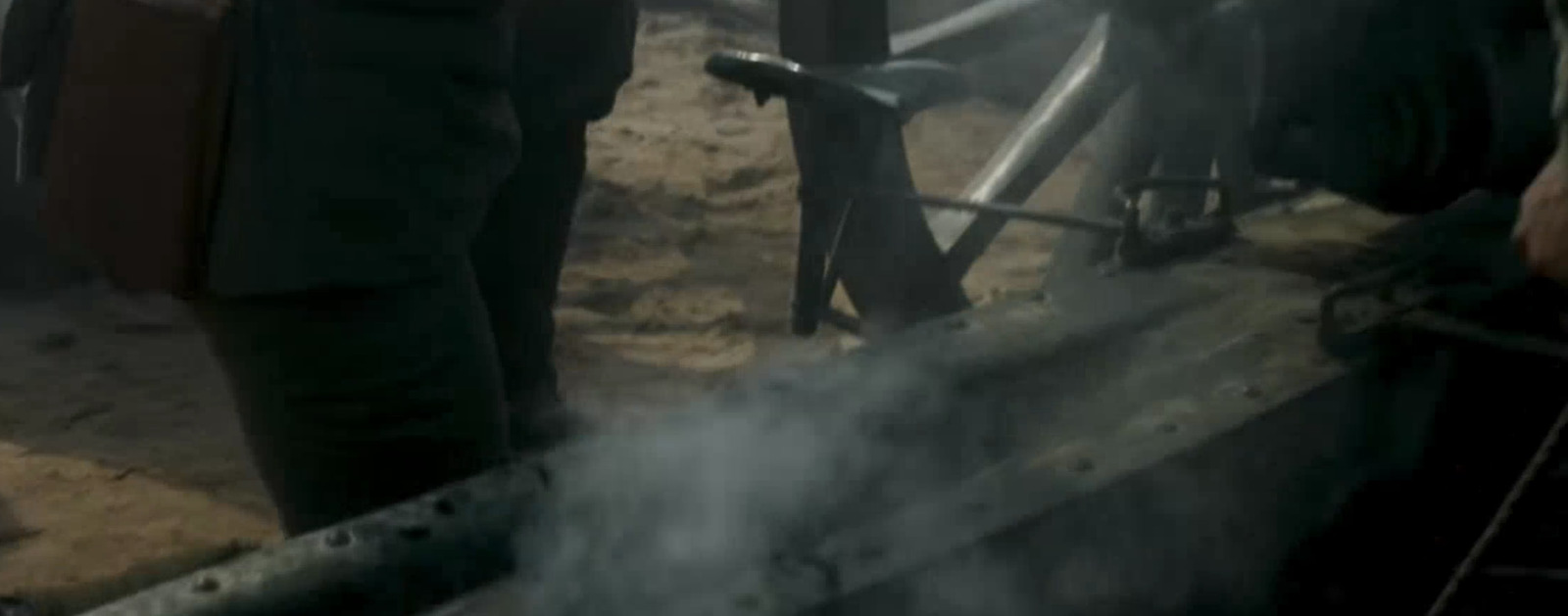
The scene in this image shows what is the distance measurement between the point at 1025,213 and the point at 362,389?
0.90m

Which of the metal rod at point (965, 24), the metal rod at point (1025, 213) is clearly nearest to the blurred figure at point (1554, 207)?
the metal rod at point (1025, 213)

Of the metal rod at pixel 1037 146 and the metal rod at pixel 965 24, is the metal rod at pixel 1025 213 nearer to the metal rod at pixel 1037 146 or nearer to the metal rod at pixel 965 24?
the metal rod at pixel 1037 146

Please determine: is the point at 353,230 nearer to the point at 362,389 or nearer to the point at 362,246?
the point at 362,246

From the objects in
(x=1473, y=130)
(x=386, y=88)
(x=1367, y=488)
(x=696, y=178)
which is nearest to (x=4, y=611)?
(x=386, y=88)

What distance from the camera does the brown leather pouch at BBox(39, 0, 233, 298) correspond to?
1.49 meters

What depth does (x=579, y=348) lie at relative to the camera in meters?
3.37

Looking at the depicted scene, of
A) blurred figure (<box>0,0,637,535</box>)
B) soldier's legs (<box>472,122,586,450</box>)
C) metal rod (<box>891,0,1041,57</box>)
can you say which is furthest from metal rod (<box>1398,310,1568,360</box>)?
metal rod (<box>891,0,1041,57</box>)

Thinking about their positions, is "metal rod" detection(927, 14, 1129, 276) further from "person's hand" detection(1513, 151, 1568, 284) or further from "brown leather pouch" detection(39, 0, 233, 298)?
"brown leather pouch" detection(39, 0, 233, 298)

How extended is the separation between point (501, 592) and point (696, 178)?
3232mm

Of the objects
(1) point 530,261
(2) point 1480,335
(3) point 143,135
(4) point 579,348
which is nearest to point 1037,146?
(1) point 530,261

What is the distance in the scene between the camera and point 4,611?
4.58 feet

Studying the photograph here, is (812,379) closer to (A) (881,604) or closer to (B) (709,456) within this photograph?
(B) (709,456)

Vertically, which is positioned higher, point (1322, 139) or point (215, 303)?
point (1322, 139)

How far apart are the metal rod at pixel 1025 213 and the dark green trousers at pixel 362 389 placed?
72 cm
